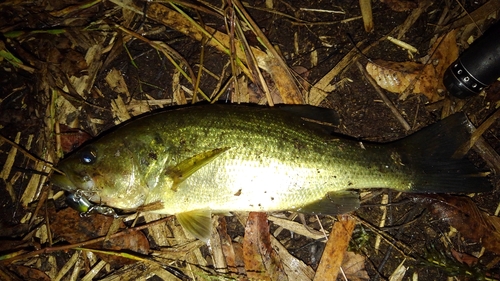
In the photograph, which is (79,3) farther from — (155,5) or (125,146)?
(125,146)

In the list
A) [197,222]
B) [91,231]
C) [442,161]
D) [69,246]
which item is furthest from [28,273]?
[442,161]

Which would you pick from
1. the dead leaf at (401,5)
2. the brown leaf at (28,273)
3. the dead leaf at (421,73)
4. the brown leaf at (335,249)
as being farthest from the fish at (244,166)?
the dead leaf at (401,5)

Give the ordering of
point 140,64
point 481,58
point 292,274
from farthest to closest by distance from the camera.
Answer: point 140,64
point 292,274
point 481,58

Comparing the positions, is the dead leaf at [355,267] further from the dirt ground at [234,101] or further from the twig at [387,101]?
the twig at [387,101]

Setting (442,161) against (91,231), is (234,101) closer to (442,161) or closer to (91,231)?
(91,231)

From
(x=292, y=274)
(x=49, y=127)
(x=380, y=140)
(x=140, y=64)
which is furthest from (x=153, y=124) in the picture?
(x=380, y=140)
